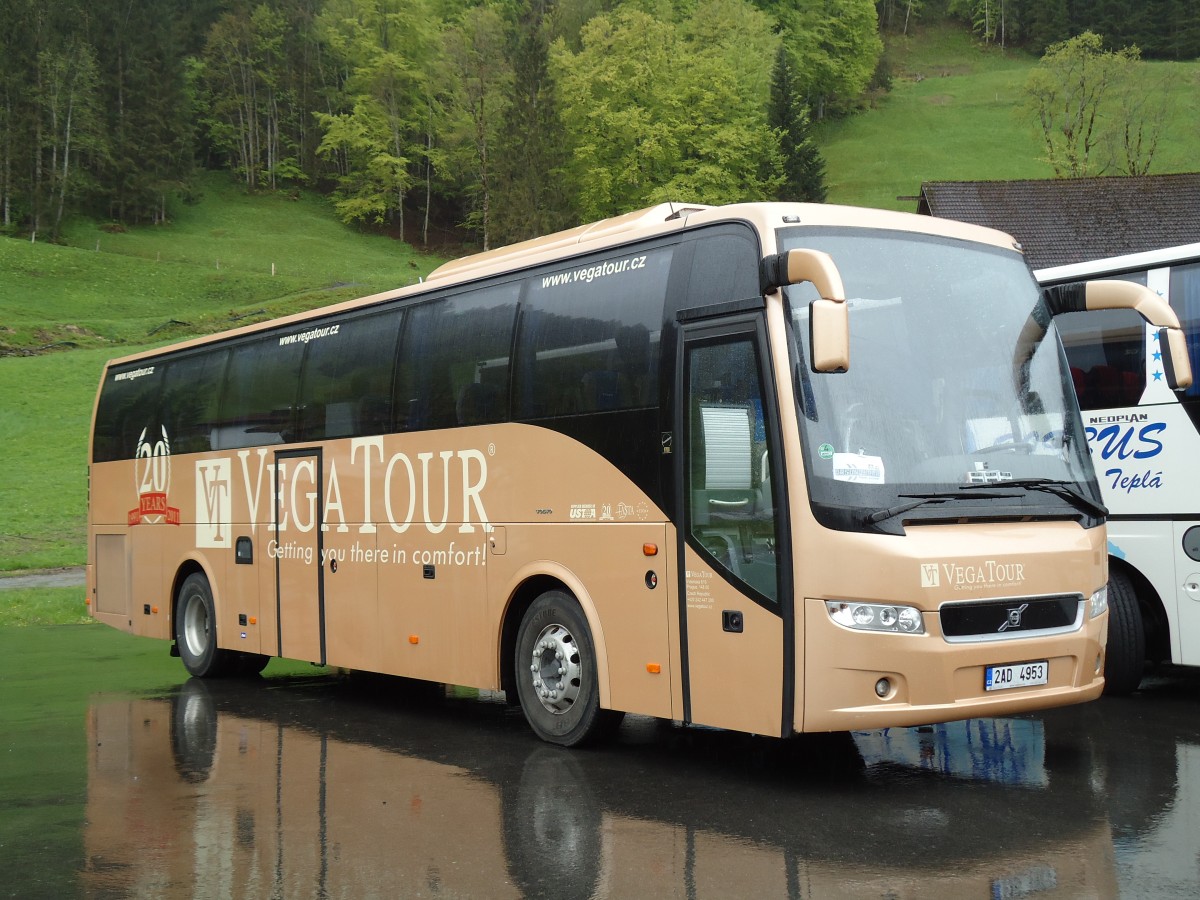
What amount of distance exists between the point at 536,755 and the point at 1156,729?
4549mm

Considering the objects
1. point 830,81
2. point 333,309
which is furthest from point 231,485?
point 830,81

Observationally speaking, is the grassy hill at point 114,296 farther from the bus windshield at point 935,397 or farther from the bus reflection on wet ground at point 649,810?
the bus windshield at point 935,397

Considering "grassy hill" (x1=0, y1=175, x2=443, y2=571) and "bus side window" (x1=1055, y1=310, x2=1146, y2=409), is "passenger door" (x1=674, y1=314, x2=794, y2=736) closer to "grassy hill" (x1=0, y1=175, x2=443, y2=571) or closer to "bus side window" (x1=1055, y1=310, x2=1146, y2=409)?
"bus side window" (x1=1055, y1=310, x2=1146, y2=409)

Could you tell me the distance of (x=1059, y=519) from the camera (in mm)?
8266

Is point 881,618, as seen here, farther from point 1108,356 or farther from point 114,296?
point 114,296

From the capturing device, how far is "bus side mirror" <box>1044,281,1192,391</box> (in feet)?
28.7

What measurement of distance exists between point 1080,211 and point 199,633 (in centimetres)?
2987

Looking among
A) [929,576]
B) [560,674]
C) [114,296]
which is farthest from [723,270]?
[114,296]

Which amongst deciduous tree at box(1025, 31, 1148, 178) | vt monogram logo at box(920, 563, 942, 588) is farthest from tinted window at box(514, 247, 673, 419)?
deciduous tree at box(1025, 31, 1148, 178)

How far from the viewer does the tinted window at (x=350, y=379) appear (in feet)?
39.4

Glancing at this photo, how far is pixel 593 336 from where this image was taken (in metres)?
9.62

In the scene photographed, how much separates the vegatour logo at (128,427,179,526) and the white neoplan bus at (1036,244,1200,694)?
9892 mm

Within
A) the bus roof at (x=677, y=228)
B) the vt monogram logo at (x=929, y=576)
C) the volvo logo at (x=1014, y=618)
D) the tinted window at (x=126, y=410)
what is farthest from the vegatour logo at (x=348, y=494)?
the volvo logo at (x=1014, y=618)

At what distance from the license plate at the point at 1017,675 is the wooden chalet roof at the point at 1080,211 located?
29.5 metres
